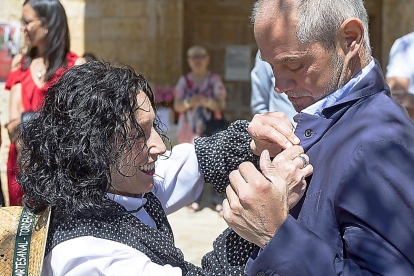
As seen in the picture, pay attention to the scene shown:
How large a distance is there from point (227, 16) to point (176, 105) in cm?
293

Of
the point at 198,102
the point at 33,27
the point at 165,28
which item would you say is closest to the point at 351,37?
the point at 33,27

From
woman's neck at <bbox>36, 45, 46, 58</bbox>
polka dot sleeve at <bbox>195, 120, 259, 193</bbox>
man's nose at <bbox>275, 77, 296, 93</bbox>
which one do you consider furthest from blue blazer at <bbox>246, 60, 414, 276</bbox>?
woman's neck at <bbox>36, 45, 46, 58</bbox>

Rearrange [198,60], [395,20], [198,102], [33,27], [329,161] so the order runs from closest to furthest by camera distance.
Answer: [329,161] → [33,27] → [198,102] → [198,60] → [395,20]

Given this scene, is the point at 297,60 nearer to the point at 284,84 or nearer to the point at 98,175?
the point at 284,84

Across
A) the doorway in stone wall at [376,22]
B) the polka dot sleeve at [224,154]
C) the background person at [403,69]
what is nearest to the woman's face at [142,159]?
the polka dot sleeve at [224,154]

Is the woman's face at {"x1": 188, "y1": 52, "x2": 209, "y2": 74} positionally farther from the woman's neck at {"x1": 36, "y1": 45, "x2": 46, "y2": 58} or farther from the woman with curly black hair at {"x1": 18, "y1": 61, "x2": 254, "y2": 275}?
the woman with curly black hair at {"x1": 18, "y1": 61, "x2": 254, "y2": 275}

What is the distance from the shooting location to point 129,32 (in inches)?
334

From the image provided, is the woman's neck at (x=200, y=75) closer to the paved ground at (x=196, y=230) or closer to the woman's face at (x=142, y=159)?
the paved ground at (x=196, y=230)

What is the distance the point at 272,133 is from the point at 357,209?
404 millimetres

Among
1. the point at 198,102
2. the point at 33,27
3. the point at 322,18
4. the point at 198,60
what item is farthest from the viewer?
the point at 198,60

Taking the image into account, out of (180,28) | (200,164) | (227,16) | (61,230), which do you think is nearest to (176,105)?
(180,28)

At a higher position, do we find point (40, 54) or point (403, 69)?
point (403, 69)

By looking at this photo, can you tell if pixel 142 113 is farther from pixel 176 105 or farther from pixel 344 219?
pixel 176 105

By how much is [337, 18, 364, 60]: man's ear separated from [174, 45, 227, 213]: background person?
5.43 m
